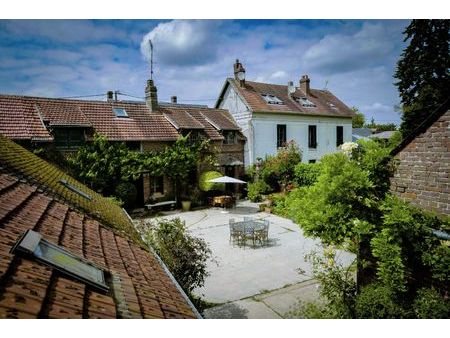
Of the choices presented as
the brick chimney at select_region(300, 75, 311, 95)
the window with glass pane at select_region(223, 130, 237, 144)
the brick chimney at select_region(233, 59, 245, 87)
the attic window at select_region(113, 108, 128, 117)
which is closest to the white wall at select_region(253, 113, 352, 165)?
the window with glass pane at select_region(223, 130, 237, 144)

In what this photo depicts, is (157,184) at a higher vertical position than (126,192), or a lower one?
higher

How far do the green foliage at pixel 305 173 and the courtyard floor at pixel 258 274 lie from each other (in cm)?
463

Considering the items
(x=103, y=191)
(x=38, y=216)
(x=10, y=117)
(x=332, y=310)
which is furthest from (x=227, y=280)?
(x=10, y=117)

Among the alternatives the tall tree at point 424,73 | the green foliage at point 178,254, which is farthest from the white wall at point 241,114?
the green foliage at point 178,254

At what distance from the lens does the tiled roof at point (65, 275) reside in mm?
1928

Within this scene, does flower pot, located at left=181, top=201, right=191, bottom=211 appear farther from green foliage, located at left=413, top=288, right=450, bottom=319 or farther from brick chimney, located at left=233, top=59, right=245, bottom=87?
green foliage, located at left=413, top=288, right=450, bottom=319

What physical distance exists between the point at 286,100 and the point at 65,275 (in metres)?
23.5

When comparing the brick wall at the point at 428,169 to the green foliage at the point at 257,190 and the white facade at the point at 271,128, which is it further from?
the white facade at the point at 271,128

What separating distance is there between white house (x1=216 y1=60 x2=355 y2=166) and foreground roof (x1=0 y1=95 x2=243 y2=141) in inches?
69.1

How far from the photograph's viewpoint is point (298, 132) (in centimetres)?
2295

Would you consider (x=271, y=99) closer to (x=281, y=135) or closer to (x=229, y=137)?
(x=281, y=135)

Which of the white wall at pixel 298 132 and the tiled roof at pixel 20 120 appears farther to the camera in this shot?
the white wall at pixel 298 132

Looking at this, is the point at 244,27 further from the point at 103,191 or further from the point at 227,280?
the point at 103,191

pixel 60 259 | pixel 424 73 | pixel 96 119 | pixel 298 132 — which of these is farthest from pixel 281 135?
pixel 60 259
